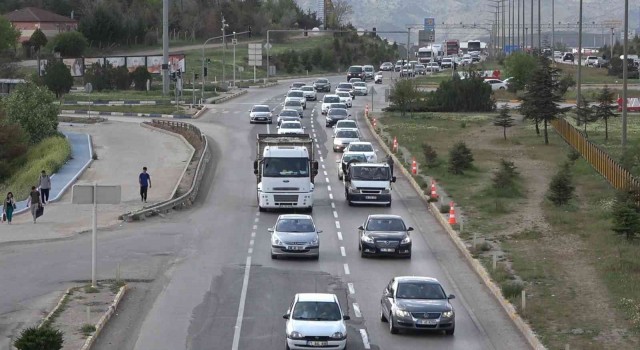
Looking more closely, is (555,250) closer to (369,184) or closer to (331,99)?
(369,184)

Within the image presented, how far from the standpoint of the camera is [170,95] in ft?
363

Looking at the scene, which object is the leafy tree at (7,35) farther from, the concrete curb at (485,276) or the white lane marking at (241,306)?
the white lane marking at (241,306)

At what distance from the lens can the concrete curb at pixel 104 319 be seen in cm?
2423

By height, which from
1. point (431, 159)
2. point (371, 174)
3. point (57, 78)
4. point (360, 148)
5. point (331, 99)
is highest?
point (57, 78)

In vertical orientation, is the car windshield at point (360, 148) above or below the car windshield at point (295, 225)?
above

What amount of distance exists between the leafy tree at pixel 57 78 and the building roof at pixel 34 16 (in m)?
47.9

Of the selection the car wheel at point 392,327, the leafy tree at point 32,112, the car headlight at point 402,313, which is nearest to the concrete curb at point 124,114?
the leafy tree at point 32,112

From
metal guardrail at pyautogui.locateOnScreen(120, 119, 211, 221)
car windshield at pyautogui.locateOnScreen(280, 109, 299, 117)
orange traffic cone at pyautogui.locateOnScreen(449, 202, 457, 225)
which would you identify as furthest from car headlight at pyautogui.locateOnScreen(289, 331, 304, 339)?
car windshield at pyautogui.locateOnScreen(280, 109, 299, 117)

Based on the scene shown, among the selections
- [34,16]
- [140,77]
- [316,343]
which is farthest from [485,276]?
[34,16]

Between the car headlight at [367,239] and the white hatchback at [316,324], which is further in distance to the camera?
the car headlight at [367,239]

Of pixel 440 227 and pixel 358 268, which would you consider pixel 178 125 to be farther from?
pixel 358 268

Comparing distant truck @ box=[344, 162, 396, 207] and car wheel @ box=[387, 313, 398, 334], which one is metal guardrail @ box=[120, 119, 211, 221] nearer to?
distant truck @ box=[344, 162, 396, 207]

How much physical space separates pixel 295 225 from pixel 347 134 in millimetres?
29720

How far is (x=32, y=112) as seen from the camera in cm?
7512
